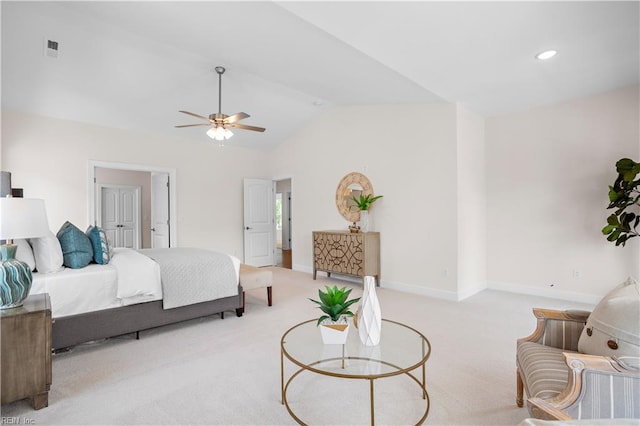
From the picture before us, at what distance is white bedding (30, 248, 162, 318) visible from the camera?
8.82ft

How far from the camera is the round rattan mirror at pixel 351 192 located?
5.58 m

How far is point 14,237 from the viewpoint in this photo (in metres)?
2.14

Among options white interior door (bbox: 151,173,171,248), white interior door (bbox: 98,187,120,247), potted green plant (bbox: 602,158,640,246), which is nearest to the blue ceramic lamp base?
white interior door (bbox: 151,173,171,248)

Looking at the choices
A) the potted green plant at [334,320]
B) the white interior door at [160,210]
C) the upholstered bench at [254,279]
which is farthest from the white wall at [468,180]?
the potted green plant at [334,320]

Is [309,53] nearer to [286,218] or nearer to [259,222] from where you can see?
[259,222]

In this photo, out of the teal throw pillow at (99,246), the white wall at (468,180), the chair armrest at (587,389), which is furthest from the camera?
the white wall at (468,180)

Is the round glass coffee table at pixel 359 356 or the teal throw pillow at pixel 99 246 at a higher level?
the teal throw pillow at pixel 99 246

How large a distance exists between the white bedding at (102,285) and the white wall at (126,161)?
8.33 feet

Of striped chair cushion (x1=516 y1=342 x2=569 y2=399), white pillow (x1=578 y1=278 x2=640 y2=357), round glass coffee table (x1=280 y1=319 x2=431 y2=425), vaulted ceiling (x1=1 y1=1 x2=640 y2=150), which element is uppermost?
vaulted ceiling (x1=1 y1=1 x2=640 y2=150)

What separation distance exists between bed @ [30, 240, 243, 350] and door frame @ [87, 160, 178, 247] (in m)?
2.22

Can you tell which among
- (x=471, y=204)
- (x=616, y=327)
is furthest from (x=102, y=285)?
(x=471, y=204)

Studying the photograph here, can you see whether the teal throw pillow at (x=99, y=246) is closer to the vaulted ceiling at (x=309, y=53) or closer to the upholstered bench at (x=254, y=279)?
the upholstered bench at (x=254, y=279)

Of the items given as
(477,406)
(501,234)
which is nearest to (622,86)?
(501,234)

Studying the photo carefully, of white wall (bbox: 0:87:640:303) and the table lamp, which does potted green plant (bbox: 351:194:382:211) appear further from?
the table lamp
